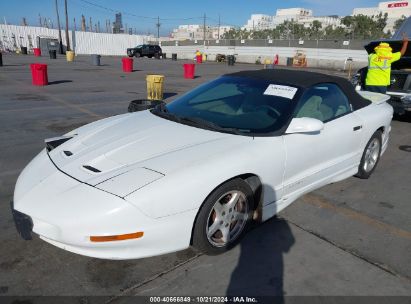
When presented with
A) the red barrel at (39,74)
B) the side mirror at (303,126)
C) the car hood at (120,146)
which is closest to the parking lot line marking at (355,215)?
the side mirror at (303,126)

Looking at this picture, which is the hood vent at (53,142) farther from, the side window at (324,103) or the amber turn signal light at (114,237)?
the side window at (324,103)

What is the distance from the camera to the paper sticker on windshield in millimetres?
3244

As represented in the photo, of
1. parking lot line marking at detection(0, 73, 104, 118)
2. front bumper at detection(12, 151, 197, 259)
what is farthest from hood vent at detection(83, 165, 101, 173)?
parking lot line marking at detection(0, 73, 104, 118)

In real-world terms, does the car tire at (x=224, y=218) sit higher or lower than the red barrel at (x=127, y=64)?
lower

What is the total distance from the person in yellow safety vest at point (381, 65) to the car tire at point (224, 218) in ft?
18.4

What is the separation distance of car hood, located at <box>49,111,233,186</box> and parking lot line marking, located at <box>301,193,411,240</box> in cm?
146

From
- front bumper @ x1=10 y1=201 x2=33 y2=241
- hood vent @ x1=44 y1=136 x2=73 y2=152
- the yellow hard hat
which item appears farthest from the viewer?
the yellow hard hat

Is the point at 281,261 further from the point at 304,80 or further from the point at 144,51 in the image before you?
the point at 144,51

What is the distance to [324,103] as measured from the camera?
3576 mm

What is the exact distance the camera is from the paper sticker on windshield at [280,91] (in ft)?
10.6

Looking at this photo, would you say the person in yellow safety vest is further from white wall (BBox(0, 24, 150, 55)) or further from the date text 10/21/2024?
white wall (BBox(0, 24, 150, 55))

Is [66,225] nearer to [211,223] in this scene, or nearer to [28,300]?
[28,300]

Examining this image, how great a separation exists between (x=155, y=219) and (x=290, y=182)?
1443 mm

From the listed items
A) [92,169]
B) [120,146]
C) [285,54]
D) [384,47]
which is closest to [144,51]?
[285,54]
